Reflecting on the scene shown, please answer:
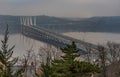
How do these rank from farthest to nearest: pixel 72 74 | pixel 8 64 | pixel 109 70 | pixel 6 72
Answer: pixel 109 70 < pixel 72 74 < pixel 8 64 < pixel 6 72

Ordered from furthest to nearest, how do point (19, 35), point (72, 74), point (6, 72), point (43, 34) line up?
point (19, 35) → point (43, 34) → point (72, 74) → point (6, 72)

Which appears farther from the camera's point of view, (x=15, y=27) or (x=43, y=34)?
(x=15, y=27)

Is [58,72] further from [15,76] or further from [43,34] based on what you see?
[43,34]

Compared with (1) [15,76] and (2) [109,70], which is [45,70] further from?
(2) [109,70]

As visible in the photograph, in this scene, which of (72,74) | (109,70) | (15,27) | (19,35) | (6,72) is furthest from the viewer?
(15,27)

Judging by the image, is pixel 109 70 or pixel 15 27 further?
pixel 15 27

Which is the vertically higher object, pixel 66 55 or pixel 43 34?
pixel 66 55

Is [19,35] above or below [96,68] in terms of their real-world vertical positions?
below

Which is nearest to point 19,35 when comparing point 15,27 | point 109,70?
point 15,27

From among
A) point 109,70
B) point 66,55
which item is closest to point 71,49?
point 66,55
